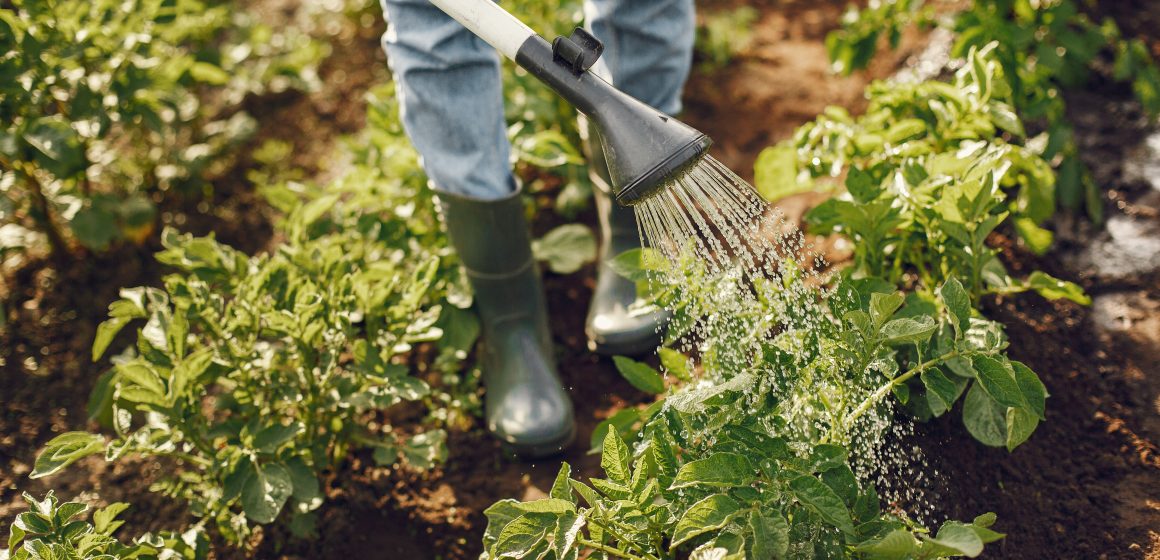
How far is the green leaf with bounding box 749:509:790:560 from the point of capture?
4.11ft

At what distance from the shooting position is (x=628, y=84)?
1925mm

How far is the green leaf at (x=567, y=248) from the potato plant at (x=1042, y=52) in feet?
2.59

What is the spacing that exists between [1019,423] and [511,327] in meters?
0.97

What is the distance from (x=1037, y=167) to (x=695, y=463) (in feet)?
3.50

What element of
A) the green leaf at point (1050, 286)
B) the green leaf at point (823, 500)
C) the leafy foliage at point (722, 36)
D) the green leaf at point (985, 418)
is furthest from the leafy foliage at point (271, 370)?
the leafy foliage at point (722, 36)

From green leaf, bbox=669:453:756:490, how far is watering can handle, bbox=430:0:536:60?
0.62 metres

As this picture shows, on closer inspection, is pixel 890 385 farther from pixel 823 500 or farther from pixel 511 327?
pixel 511 327

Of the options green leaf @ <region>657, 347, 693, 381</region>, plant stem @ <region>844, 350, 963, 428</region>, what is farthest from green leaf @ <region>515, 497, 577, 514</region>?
plant stem @ <region>844, 350, 963, 428</region>

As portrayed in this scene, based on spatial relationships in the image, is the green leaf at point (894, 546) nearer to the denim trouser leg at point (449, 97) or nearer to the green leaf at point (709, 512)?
the green leaf at point (709, 512)

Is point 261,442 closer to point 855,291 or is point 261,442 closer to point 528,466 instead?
point 528,466

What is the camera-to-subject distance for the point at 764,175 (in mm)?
1931

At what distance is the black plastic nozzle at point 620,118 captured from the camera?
4.38ft

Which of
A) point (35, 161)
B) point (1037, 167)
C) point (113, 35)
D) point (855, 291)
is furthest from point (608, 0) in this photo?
point (35, 161)

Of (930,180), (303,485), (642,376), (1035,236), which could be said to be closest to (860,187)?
(930,180)
